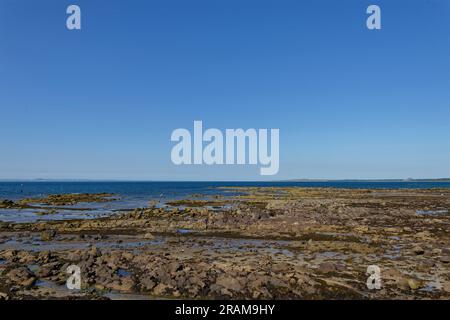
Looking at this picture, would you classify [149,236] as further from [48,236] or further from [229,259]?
[229,259]

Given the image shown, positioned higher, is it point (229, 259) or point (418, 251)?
point (418, 251)

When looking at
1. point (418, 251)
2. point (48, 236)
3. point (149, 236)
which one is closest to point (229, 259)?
point (149, 236)

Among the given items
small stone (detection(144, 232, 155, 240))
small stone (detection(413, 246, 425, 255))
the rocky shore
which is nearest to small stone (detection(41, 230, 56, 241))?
the rocky shore

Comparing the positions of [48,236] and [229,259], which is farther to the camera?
[48,236]

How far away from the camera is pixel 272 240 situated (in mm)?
25562

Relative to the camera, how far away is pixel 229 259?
19453 mm

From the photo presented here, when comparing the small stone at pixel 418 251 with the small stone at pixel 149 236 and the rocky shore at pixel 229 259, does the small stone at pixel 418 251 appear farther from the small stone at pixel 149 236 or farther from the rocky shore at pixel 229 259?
the small stone at pixel 149 236

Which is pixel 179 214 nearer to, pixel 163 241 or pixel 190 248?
pixel 163 241

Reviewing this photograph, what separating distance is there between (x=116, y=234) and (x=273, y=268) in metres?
16.5

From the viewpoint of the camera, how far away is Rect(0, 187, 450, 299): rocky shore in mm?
14195

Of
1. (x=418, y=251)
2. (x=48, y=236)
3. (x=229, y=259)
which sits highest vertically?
(x=418, y=251)

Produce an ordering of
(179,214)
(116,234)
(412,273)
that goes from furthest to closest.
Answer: (179,214) → (116,234) → (412,273)

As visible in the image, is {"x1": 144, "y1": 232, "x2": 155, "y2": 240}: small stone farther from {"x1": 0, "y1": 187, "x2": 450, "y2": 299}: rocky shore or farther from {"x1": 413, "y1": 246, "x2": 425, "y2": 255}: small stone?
{"x1": 413, "y1": 246, "x2": 425, "y2": 255}: small stone
